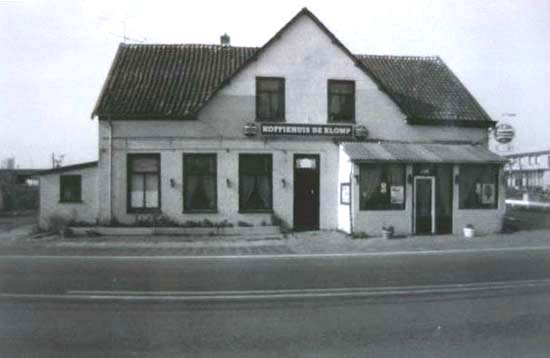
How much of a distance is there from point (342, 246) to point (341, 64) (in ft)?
27.0

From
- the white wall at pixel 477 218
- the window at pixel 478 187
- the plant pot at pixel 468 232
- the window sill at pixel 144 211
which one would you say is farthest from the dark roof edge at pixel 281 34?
the plant pot at pixel 468 232

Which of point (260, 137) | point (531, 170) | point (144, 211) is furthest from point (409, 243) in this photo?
point (531, 170)

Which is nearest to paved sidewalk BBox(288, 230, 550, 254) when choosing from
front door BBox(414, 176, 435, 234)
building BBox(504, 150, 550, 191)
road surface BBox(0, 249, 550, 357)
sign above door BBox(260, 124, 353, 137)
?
front door BBox(414, 176, 435, 234)

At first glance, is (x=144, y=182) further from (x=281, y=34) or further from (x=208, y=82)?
(x=281, y=34)

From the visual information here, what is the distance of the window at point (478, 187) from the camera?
20484 mm

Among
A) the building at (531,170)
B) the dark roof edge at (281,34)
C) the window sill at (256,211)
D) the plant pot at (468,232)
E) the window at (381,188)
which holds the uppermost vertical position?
the dark roof edge at (281,34)

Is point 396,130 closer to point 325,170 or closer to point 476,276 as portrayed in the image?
point 325,170

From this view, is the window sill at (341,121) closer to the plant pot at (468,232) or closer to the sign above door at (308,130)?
the sign above door at (308,130)

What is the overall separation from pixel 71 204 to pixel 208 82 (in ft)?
24.3

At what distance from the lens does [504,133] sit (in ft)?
73.2

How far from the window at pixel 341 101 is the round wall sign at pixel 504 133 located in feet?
21.1

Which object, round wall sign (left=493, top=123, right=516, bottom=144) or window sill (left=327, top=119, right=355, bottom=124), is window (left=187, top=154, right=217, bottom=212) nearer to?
window sill (left=327, top=119, right=355, bottom=124)

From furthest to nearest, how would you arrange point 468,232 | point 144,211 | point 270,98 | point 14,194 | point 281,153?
point 14,194 < point 270,98 < point 281,153 < point 144,211 < point 468,232

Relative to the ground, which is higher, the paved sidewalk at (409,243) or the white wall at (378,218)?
the white wall at (378,218)
